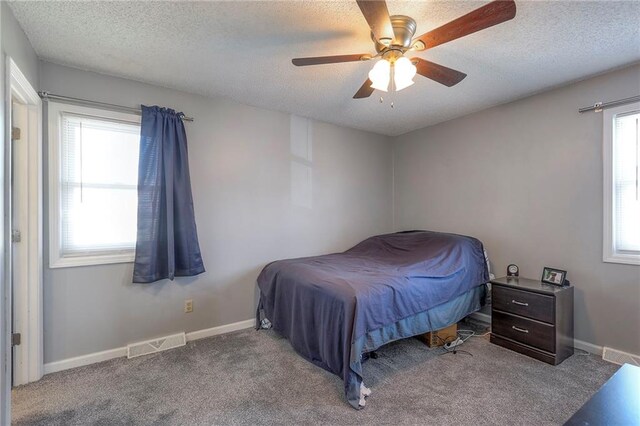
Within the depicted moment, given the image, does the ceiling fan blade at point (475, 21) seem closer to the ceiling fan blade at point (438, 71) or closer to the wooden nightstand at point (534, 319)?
the ceiling fan blade at point (438, 71)

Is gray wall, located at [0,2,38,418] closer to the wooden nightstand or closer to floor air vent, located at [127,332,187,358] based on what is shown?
floor air vent, located at [127,332,187,358]

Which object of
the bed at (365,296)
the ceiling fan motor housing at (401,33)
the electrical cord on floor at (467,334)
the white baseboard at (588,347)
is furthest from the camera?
the electrical cord on floor at (467,334)

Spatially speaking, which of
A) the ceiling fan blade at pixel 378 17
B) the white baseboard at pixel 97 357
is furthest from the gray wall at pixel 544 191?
the white baseboard at pixel 97 357

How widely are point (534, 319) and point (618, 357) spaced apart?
678mm

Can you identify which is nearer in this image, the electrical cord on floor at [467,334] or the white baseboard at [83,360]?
the white baseboard at [83,360]

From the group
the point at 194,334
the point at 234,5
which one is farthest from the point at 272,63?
the point at 194,334

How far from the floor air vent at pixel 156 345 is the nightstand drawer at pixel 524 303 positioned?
9.70 ft

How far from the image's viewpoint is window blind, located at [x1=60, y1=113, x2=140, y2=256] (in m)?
2.36

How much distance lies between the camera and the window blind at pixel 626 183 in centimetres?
237

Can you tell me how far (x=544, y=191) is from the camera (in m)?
2.83

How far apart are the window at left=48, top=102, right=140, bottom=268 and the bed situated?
55.8 inches

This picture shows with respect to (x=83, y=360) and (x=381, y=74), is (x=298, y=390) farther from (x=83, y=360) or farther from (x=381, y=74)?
(x=381, y=74)

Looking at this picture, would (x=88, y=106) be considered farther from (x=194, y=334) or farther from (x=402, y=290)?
(x=402, y=290)

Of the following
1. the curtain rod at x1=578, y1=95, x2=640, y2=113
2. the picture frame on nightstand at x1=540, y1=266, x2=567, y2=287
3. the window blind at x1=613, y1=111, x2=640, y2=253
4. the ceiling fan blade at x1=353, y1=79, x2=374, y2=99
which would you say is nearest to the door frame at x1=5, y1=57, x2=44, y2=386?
the ceiling fan blade at x1=353, y1=79, x2=374, y2=99
